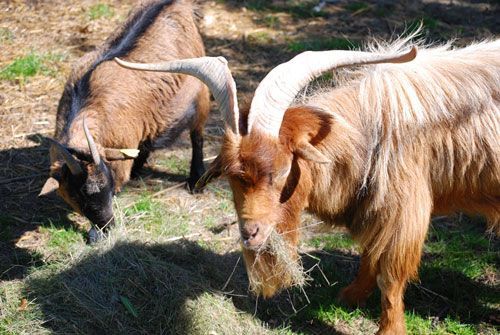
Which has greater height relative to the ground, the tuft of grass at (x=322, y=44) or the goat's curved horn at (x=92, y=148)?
the goat's curved horn at (x=92, y=148)

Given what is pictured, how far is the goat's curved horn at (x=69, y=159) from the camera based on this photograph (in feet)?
18.1

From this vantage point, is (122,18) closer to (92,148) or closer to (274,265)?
(92,148)

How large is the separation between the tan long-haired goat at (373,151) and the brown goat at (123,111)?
1.95 metres

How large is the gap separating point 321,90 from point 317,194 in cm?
80

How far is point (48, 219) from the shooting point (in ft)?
20.7

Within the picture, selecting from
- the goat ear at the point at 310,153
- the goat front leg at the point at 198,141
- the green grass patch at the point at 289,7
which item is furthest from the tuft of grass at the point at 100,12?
the goat ear at the point at 310,153

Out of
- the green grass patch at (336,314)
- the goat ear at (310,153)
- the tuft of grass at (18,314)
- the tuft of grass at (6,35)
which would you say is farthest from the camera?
the tuft of grass at (6,35)

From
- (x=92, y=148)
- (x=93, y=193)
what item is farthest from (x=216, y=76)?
(x=93, y=193)

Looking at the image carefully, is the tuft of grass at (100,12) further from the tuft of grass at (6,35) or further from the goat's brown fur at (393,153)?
the goat's brown fur at (393,153)

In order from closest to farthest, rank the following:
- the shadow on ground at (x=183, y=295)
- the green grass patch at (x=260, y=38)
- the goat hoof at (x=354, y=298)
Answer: the shadow on ground at (x=183, y=295)
the goat hoof at (x=354, y=298)
the green grass patch at (x=260, y=38)

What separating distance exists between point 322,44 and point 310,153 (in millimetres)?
5487

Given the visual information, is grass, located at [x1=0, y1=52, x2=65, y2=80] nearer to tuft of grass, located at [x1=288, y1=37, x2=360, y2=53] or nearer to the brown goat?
the brown goat

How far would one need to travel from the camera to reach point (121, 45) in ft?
22.5

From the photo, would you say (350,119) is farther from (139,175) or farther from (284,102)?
(139,175)
